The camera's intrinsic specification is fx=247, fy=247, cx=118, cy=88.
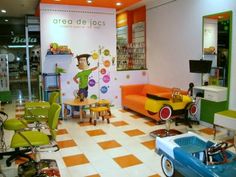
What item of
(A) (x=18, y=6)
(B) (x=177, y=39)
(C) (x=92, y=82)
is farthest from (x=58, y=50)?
(B) (x=177, y=39)

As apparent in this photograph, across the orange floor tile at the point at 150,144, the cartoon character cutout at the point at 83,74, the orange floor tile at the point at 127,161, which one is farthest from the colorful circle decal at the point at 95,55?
the orange floor tile at the point at 127,161

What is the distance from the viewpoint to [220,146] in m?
2.60

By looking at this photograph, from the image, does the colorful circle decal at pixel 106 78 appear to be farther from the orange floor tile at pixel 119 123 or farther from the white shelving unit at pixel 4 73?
the white shelving unit at pixel 4 73

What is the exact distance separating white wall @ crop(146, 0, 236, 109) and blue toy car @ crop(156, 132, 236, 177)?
2.15 m

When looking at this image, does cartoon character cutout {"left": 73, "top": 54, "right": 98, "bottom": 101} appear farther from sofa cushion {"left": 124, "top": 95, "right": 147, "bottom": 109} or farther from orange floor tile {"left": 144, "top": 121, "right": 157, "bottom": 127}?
orange floor tile {"left": 144, "top": 121, "right": 157, "bottom": 127}

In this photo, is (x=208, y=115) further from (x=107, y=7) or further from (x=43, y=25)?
(x=43, y=25)

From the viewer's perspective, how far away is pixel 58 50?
602 centimetres

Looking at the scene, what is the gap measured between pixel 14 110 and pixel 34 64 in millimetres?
2426

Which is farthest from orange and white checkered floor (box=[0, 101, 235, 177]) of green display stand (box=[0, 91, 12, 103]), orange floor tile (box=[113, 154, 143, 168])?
green display stand (box=[0, 91, 12, 103])

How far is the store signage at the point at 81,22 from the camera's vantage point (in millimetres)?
6146

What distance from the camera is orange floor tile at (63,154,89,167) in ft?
11.6

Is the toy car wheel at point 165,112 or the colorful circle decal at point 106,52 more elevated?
the colorful circle decal at point 106,52

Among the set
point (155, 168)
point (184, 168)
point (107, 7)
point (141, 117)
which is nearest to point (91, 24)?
point (107, 7)

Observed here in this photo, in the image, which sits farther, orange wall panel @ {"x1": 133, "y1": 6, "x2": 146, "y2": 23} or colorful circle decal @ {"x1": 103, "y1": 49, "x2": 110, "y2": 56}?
orange wall panel @ {"x1": 133, "y1": 6, "x2": 146, "y2": 23}
